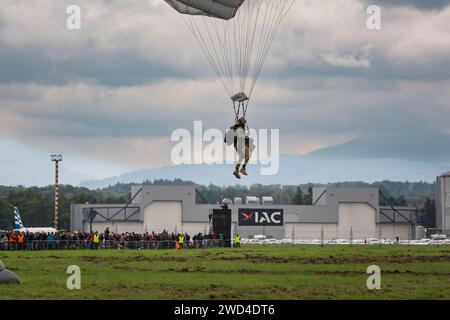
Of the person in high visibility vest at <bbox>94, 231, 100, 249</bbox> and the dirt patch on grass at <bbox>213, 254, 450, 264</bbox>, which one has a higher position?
the person in high visibility vest at <bbox>94, 231, 100, 249</bbox>

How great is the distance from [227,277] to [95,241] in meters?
30.0

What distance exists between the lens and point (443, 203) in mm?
122000

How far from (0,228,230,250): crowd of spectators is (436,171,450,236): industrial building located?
2093 inches

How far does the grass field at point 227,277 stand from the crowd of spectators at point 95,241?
483 inches

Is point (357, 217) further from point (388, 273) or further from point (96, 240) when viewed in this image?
point (388, 273)

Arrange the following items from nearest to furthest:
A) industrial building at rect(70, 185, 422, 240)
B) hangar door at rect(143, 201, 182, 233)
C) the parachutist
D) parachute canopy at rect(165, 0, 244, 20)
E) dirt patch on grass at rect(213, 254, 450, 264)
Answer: parachute canopy at rect(165, 0, 244, 20) → the parachutist → dirt patch on grass at rect(213, 254, 450, 264) → hangar door at rect(143, 201, 182, 233) → industrial building at rect(70, 185, 422, 240)

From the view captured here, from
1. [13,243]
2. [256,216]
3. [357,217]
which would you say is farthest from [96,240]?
[357,217]

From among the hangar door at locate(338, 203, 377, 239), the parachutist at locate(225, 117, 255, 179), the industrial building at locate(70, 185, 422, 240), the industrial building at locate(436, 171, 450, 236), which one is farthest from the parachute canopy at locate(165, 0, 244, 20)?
the industrial building at locate(436, 171, 450, 236)

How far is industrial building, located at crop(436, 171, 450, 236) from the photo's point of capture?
120625 millimetres

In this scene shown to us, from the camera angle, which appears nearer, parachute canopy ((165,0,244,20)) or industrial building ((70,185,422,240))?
parachute canopy ((165,0,244,20))

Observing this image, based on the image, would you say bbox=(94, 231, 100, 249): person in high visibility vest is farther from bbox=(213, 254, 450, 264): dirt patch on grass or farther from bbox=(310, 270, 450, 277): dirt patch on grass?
bbox=(310, 270, 450, 277): dirt patch on grass
